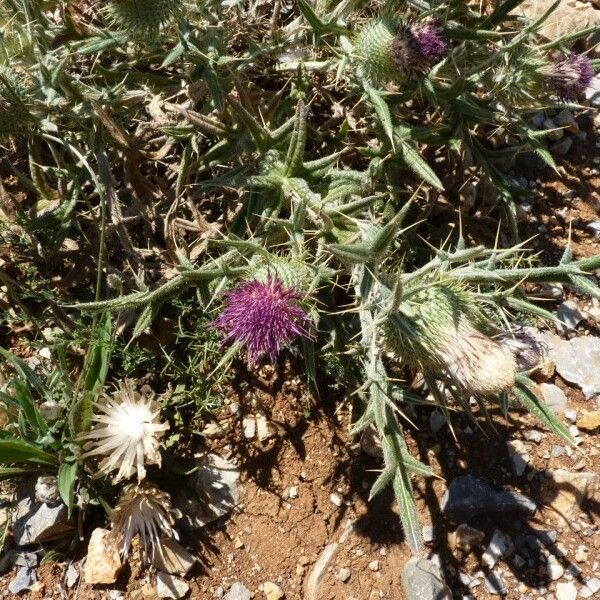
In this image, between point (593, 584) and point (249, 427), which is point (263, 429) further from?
point (593, 584)

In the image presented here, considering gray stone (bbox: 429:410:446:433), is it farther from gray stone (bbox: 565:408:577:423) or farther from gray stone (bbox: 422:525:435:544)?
gray stone (bbox: 565:408:577:423)

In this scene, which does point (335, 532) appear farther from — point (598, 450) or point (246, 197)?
point (246, 197)

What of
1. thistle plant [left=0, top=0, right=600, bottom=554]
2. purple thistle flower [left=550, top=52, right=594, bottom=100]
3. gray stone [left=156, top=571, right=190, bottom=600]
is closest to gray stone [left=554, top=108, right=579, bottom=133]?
thistle plant [left=0, top=0, right=600, bottom=554]

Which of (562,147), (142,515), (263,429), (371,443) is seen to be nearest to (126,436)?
(142,515)

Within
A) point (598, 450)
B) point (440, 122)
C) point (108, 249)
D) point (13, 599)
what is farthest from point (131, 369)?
point (598, 450)

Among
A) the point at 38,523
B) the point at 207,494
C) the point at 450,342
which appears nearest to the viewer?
the point at 450,342

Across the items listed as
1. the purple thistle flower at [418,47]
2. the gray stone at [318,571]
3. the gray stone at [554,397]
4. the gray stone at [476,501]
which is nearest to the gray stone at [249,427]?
the gray stone at [318,571]
